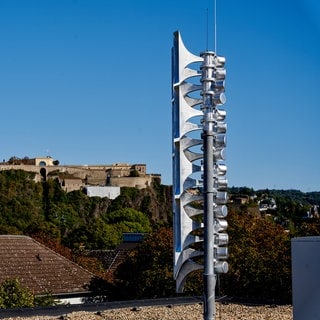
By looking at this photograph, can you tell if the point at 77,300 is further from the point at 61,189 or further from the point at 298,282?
the point at 61,189

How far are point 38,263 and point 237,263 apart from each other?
5456 mm

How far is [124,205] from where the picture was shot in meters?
99.0

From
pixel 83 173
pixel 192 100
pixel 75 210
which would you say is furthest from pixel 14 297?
pixel 83 173

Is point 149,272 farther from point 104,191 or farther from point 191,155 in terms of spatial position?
point 104,191

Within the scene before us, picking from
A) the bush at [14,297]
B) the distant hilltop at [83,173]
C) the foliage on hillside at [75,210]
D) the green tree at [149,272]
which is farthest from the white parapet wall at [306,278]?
the distant hilltop at [83,173]

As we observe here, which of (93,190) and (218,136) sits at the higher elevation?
(93,190)

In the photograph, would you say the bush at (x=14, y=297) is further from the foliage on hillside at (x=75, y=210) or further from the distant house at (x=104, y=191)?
the distant house at (x=104, y=191)

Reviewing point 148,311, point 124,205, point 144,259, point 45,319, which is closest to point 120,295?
point 144,259

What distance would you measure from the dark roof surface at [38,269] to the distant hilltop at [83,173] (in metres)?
80.0

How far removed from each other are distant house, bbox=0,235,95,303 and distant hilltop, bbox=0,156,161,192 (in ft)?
262

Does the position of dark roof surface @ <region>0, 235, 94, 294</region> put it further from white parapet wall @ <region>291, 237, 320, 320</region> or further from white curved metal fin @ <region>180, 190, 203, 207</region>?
white curved metal fin @ <region>180, 190, 203, 207</region>

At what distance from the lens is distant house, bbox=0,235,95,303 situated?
734 inches

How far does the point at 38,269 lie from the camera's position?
1973 centimetres

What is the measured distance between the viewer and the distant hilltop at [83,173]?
10400 centimetres
